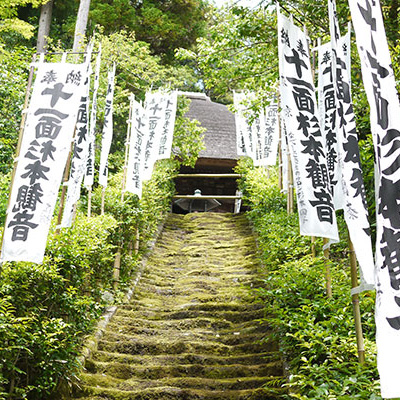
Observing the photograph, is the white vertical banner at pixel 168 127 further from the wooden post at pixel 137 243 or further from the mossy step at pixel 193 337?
the mossy step at pixel 193 337

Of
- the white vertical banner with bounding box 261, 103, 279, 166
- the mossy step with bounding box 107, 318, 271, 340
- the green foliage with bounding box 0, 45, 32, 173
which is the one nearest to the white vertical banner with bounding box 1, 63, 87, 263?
the mossy step with bounding box 107, 318, 271, 340

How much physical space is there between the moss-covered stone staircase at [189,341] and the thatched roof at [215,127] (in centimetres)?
639

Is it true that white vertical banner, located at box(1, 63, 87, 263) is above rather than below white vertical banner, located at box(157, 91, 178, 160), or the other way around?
below

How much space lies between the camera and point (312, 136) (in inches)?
221

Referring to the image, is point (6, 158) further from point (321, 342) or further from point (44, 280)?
A: point (321, 342)

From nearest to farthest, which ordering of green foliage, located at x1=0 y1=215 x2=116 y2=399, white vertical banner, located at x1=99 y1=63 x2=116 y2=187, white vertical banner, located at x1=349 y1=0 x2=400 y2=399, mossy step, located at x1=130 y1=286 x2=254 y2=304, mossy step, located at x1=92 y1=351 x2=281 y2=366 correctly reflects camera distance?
1. white vertical banner, located at x1=349 y1=0 x2=400 y2=399
2. green foliage, located at x1=0 y1=215 x2=116 y2=399
3. mossy step, located at x1=92 y1=351 x2=281 y2=366
4. mossy step, located at x1=130 y1=286 x2=254 y2=304
5. white vertical banner, located at x1=99 y1=63 x2=116 y2=187

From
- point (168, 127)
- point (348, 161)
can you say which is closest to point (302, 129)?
point (348, 161)

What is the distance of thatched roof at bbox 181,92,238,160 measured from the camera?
53.8 ft

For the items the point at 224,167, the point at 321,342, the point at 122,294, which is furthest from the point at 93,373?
the point at 224,167

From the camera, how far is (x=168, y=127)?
1149 cm

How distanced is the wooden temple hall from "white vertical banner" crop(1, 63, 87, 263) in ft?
30.9

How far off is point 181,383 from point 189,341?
3.22ft

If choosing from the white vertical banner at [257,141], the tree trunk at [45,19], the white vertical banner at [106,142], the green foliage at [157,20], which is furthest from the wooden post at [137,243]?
the tree trunk at [45,19]

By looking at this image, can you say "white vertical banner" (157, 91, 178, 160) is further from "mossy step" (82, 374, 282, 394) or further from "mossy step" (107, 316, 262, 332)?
"mossy step" (82, 374, 282, 394)
